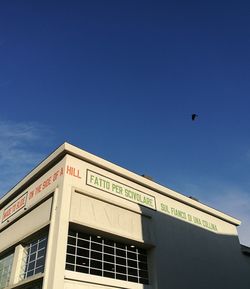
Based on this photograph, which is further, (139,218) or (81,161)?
(139,218)

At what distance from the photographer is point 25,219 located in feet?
53.2

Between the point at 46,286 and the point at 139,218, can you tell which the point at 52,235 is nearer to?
the point at 46,286

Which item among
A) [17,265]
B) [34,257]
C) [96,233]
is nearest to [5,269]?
[17,265]

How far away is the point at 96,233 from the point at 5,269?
557cm

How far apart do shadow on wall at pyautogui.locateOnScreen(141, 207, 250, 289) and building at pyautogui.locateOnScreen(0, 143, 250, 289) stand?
0.05 m

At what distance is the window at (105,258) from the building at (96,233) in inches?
1.6

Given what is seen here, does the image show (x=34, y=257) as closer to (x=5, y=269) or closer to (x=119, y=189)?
(x=5, y=269)

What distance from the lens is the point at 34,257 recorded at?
48.1 feet

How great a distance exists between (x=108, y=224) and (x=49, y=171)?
3969 mm

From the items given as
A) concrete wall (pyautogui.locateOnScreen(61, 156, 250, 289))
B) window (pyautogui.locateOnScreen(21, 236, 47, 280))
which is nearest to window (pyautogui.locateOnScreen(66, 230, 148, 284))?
concrete wall (pyautogui.locateOnScreen(61, 156, 250, 289))

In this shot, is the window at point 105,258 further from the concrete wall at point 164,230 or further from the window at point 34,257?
the window at point 34,257

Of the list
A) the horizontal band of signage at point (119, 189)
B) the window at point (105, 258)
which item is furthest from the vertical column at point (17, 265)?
the horizontal band of signage at point (119, 189)

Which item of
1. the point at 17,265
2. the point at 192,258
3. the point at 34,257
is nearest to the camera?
the point at 34,257

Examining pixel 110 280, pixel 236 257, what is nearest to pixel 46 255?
pixel 110 280
